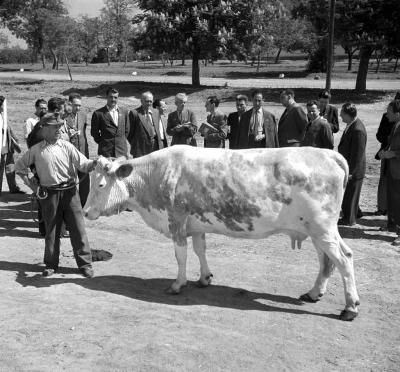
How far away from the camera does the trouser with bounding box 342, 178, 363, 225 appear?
9.98 meters

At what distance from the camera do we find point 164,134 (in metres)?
11.2

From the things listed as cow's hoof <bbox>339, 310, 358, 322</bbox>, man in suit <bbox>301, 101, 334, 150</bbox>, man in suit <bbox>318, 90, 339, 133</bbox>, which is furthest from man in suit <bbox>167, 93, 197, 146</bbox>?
cow's hoof <bbox>339, 310, 358, 322</bbox>

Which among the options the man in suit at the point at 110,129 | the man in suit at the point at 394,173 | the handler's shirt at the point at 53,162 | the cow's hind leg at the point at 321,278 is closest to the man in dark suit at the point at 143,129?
the man in suit at the point at 110,129

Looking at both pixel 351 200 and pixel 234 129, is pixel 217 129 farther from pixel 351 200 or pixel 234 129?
pixel 351 200

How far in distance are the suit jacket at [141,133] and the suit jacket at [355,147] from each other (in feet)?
11.3

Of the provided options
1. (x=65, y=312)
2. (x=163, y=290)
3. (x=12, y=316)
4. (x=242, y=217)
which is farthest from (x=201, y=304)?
(x=12, y=316)

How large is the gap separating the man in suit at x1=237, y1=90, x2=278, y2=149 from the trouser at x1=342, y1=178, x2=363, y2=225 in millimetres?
1533

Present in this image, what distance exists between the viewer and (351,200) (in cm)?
1003

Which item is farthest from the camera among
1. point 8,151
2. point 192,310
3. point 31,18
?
point 31,18

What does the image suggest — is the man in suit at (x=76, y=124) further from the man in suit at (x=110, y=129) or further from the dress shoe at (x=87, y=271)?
the dress shoe at (x=87, y=271)

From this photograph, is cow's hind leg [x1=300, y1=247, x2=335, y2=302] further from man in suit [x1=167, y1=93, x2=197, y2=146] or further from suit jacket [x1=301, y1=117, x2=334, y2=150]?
man in suit [x1=167, y1=93, x2=197, y2=146]

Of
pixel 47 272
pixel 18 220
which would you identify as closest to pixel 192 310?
pixel 47 272

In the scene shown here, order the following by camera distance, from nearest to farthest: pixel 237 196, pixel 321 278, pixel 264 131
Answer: pixel 237 196, pixel 321 278, pixel 264 131

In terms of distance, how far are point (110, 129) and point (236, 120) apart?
7.75 feet
